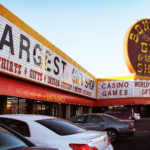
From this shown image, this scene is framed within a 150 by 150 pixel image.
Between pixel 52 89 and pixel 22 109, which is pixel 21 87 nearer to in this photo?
pixel 22 109

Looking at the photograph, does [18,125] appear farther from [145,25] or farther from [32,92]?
[145,25]

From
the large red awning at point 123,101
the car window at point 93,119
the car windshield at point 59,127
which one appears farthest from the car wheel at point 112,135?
the large red awning at point 123,101

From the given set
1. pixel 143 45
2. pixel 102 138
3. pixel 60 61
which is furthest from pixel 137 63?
pixel 102 138

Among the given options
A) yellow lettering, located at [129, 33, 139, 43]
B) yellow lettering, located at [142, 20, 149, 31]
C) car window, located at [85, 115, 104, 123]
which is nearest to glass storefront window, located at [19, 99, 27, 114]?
car window, located at [85, 115, 104, 123]

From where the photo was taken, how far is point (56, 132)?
196 inches

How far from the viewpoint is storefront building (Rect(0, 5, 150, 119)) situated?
14.9 meters

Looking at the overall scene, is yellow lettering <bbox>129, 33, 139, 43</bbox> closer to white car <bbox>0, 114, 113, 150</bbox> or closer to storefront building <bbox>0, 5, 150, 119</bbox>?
storefront building <bbox>0, 5, 150, 119</bbox>

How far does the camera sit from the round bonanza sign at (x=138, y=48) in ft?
129

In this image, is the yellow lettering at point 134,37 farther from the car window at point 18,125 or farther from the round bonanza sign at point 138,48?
the car window at point 18,125

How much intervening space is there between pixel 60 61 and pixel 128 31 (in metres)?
21.1

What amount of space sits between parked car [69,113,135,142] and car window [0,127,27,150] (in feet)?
25.5

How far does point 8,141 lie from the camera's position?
3584mm

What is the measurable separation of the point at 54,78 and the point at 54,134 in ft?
55.5

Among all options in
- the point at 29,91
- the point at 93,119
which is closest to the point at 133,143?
the point at 93,119
